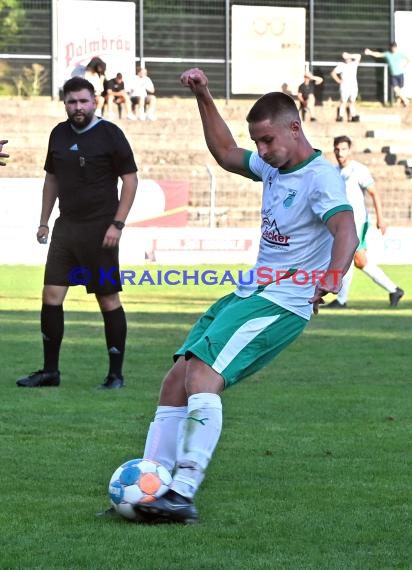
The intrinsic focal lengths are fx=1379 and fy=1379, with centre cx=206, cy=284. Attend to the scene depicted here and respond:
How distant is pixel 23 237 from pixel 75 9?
12665mm

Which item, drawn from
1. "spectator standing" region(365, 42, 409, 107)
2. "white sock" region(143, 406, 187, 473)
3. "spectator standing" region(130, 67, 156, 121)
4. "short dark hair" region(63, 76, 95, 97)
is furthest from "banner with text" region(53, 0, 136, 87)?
"white sock" region(143, 406, 187, 473)

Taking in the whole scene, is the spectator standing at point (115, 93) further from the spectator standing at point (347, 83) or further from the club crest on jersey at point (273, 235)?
the club crest on jersey at point (273, 235)

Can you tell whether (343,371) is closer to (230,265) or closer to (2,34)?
(230,265)

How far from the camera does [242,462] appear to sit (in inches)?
277

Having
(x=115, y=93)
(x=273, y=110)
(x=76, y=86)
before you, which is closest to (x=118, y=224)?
(x=76, y=86)

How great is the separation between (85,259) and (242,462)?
10.4 ft

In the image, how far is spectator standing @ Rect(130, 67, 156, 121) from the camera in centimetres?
3550

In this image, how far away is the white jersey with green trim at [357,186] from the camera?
53.5 ft

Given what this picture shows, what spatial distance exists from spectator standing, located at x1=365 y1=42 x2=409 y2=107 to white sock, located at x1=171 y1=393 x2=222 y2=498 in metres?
32.7

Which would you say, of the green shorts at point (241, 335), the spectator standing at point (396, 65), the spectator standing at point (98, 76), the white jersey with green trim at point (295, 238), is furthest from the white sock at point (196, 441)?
the spectator standing at point (396, 65)

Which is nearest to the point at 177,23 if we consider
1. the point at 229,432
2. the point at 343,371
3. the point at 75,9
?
the point at 75,9

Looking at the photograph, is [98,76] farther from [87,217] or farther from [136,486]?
[136,486]

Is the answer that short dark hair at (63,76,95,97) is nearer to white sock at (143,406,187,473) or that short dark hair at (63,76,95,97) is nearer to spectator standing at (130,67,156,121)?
white sock at (143,406,187,473)

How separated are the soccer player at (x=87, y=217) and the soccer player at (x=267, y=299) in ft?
12.0
